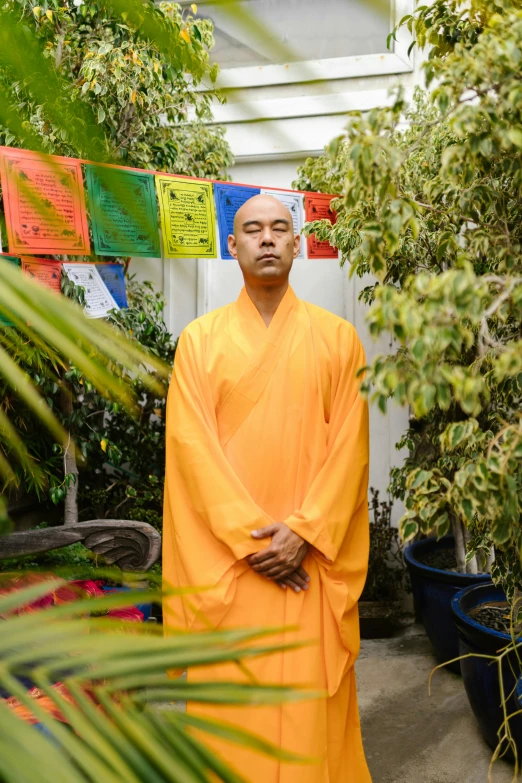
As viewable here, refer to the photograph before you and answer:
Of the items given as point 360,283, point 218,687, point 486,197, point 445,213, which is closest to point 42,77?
point 218,687

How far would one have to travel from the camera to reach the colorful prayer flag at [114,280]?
3.34 m

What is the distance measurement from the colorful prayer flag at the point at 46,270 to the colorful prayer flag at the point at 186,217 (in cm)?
43

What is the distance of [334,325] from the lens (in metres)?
2.15

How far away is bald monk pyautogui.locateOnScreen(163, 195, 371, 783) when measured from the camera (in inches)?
75.6

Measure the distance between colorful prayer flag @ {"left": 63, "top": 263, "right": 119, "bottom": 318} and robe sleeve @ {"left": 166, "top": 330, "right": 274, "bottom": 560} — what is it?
3.36ft

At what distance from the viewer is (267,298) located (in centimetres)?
216

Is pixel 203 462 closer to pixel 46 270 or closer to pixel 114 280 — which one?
pixel 46 270

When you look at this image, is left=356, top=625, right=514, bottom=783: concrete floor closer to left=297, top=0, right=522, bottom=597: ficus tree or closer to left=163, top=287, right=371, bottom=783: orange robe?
left=163, top=287, right=371, bottom=783: orange robe

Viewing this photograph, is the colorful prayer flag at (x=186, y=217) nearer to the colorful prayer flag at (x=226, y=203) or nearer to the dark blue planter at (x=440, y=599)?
the colorful prayer flag at (x=226, y=203)

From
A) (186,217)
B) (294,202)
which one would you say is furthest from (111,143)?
(294,202)

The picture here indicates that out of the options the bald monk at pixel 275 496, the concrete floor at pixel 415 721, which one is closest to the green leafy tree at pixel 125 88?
the bald monk at pixel 275 496

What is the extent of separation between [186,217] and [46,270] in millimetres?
571

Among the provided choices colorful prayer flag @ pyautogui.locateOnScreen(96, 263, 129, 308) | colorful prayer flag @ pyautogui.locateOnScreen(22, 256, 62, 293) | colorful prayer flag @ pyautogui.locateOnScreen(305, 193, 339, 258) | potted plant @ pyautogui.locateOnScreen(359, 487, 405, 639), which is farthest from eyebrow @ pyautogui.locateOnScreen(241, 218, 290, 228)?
potted plant @ pyautogui.locateOnScreen(359, 487, 405, 639)

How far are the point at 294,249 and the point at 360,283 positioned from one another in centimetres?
178
